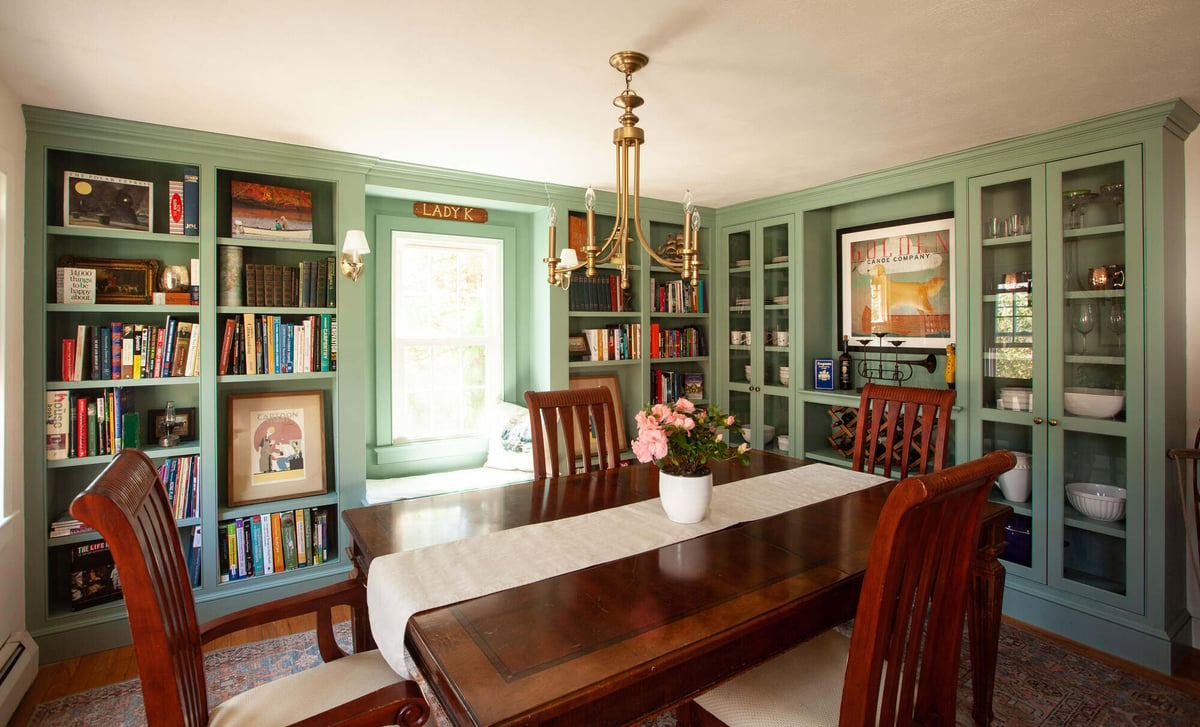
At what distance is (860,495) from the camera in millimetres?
2184

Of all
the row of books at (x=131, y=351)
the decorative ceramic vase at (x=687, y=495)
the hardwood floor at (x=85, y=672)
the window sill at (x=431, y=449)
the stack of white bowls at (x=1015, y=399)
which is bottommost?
the hardwood floor at (x=85, y=672)

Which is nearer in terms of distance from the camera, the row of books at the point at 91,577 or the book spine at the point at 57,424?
the book spine at the point at 57,424

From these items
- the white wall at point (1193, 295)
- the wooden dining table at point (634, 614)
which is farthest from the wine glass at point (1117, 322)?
the wooden dining table at point (634, 614)

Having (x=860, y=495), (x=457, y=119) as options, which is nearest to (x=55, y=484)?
(x=457, y=119)

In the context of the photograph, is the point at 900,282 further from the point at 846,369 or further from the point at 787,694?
the point at 787,694

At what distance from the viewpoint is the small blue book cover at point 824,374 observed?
3916mm

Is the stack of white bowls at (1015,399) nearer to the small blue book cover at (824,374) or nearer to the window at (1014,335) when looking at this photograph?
the window at (1014,335)

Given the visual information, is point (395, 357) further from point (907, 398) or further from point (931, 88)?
point (931, 88)

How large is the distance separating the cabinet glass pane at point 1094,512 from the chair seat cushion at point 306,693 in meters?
3.08

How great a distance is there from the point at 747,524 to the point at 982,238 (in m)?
2.32

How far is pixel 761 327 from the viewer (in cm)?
429

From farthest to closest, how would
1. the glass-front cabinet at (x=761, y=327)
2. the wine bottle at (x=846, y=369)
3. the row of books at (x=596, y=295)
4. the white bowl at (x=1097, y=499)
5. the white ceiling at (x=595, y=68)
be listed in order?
the glass-front cabinet at (x=761, y=327) → the row of books at (x=596, y=295) → the wine bottle at (x=846, y=369) → the white bowl at (x=1097, y=499) → the white ceiling at (x=595, y=68)

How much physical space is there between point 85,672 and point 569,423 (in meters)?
2.35

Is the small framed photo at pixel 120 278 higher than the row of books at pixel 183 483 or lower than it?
higher
